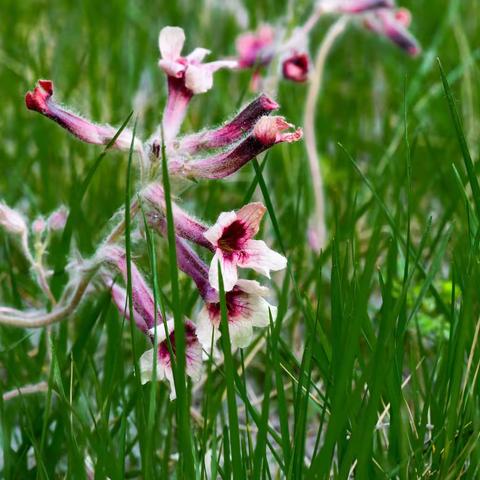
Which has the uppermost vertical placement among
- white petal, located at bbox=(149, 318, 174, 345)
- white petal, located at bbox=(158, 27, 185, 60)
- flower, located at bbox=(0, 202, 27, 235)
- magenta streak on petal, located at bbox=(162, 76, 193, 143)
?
white petal, located at bbox=(158, 27, 185, 60)

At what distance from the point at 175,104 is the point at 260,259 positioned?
0.39 m

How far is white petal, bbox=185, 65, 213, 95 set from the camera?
5.85 feet

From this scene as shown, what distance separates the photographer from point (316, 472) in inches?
55.6

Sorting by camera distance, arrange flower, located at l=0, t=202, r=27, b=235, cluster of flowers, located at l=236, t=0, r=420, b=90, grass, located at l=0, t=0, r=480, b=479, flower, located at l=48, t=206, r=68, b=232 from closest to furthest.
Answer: grass, located at l=0, t=0, r=480, b=479 < flower, located at l=0, t=202, r=27, b=235 < flower, located at l=48, t=206, r=68, b=232 < cluster of flowers, located at l=236, t=0, r=420, b=90

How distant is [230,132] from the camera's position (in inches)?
67.8

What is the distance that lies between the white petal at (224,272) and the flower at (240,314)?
0.16ft

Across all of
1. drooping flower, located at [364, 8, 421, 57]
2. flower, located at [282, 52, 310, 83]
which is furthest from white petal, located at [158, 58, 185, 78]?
drooping flower, located at [364, 8, 421, 57]

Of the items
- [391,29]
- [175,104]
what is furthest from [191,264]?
[391,29]

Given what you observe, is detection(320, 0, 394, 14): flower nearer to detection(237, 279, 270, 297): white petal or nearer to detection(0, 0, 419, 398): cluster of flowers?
detection(0, 0, 419, 398): cluster of flowers

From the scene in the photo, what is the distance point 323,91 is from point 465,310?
8.95ft

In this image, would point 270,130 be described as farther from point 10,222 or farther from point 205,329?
point 10,222

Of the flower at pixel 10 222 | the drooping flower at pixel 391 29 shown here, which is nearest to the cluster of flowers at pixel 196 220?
the flower at pixel 10 222

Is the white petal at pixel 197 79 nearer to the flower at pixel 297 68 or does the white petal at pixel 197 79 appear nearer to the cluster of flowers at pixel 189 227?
the cluster of flowers at pixel 189 227

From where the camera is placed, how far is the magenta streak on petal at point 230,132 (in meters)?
1.68
